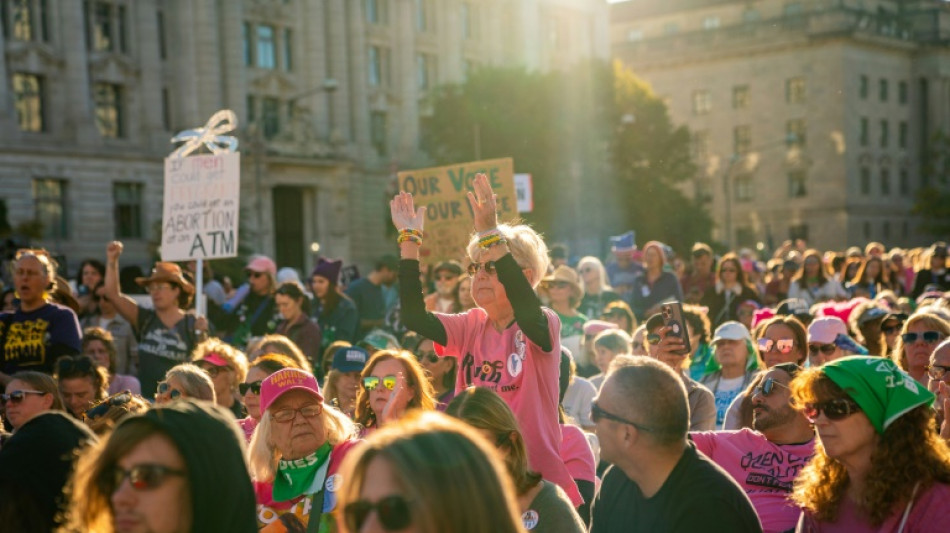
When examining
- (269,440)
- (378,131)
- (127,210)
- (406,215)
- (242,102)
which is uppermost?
(242,102)

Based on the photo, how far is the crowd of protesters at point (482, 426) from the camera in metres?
3.06

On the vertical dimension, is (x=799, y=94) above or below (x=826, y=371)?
above

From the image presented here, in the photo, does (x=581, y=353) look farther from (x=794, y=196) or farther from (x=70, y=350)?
(x=794, y=196)

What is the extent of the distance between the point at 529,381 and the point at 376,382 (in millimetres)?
1003

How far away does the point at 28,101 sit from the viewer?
4347 cm

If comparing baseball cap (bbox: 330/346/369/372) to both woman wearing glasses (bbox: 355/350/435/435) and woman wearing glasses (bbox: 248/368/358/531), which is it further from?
woman wearing glasses (bbox: 248/368/358/531)

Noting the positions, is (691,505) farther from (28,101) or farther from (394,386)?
(28,101)

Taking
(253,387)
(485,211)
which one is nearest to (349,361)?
(253,387)

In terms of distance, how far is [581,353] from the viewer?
10047mm

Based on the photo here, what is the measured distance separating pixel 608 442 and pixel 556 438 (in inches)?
53.5

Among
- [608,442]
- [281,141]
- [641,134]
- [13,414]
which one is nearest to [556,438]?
[608,442]

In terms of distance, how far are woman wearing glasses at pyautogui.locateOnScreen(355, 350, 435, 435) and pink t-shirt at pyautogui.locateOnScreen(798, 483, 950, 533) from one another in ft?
7.41

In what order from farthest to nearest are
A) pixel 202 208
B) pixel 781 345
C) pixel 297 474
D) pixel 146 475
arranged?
1. pixel 202 208
2. pixel 781 345
3. pixel 297 474
4. pixel 146 475

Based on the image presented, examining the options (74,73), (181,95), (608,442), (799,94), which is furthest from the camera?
(799,94)
